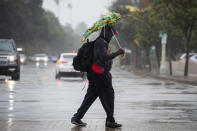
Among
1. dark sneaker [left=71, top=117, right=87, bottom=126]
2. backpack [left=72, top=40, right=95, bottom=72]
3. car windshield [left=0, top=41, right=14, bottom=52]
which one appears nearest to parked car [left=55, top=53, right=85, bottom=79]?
car windshield [left=0, top=41, right=14, bottom=52]

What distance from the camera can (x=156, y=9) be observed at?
38188 millimetres

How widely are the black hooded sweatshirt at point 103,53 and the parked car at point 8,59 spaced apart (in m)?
18.6

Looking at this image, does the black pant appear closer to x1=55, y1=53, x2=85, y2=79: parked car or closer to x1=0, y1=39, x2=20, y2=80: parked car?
x1=0, y1=39, x2=20, y2=80: parked car

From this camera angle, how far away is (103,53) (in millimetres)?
9625

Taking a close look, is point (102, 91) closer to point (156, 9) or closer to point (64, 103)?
point (64, 103)

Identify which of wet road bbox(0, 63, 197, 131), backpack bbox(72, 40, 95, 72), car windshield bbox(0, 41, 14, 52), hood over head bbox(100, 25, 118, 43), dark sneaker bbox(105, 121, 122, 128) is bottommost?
wet road bbox(0, 63, 197, 131)

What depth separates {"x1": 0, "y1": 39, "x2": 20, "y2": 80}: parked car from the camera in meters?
28.1

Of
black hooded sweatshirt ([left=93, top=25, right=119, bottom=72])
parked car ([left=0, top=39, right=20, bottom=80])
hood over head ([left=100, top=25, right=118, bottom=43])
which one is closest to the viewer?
black hooded sweatshirt ([left=93, top=25, right=119, bottom=72])

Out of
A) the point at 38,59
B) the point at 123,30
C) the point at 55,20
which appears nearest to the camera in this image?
the point at 123,30

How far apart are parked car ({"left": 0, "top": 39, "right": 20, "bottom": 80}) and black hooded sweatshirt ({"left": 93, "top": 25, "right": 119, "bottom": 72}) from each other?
61.2ft

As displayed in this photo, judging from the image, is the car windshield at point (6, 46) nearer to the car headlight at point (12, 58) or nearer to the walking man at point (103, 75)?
the car headlight at point (12, 58)

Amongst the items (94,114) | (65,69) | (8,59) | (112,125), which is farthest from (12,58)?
(112,125)

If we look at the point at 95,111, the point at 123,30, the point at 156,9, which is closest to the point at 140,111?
the point at 95,111

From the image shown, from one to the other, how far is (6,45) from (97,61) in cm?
1952
